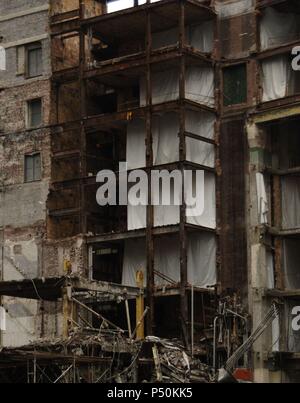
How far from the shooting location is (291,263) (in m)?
53.3

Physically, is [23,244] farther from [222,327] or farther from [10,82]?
[222,327]

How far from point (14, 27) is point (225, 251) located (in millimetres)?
17439

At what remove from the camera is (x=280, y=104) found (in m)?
52.2

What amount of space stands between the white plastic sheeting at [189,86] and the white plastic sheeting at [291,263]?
7.59 metres

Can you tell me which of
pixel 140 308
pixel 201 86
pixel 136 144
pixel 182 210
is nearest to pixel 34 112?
pixel 136 144

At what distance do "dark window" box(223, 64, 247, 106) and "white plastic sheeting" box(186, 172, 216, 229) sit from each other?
364 cm

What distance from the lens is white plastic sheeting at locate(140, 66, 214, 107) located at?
5497 centimetres

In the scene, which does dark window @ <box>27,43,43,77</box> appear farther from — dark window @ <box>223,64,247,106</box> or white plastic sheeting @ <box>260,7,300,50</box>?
white plastic sheeting @ <box>260,7,300,50</box>

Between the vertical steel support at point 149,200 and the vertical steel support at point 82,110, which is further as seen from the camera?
the vertical steel support at point 82,110

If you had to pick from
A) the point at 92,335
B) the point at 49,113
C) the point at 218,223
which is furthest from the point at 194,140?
the point at 92,335

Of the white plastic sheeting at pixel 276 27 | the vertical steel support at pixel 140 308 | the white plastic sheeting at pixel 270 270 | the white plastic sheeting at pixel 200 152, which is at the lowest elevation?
the vertical steel support at pixel 140 308

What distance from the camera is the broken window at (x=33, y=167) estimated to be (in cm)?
5888

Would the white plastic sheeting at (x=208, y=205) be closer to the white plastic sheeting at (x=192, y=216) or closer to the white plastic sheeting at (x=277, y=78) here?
the white plastic sheeting at (x=192, y=216)

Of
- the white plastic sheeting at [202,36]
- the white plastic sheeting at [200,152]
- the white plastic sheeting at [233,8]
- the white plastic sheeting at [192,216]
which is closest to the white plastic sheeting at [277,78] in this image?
the white plastic sheeting at [233,8]
